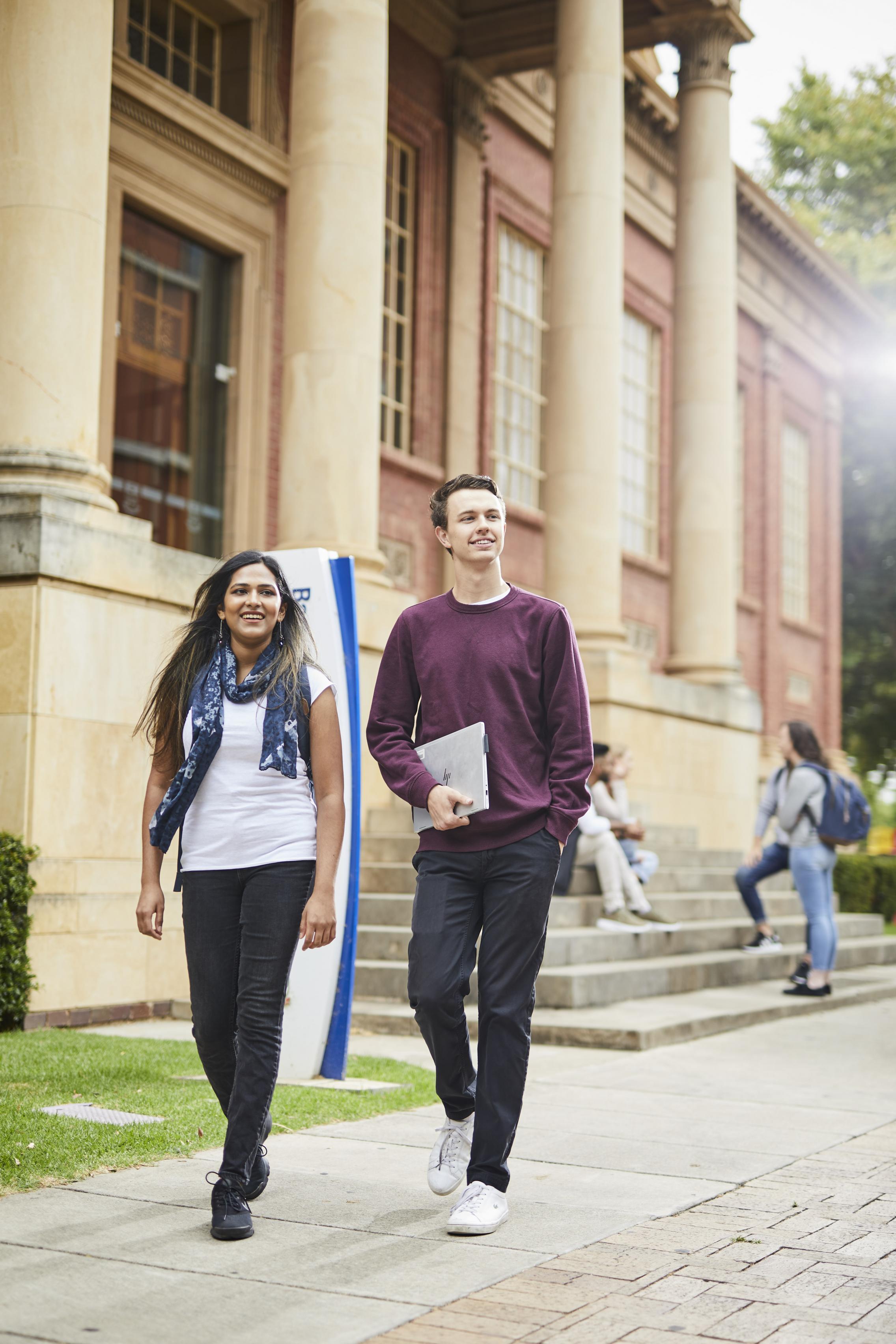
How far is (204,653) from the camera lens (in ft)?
14.7

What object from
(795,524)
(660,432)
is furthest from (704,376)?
(795,524)

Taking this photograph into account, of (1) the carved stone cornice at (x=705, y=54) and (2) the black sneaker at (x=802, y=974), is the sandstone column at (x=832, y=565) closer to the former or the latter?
(1) the carved stone cornice at (x=705, y=54)

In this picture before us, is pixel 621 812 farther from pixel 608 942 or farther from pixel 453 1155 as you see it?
pixel 453 1155

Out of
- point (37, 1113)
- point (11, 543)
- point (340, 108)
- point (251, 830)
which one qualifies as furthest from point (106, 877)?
point (340, 108)

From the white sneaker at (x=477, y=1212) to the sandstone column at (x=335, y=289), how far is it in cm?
782

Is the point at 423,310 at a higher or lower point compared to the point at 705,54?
lower

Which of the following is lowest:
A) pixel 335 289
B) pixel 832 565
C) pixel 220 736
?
pixel 220 736

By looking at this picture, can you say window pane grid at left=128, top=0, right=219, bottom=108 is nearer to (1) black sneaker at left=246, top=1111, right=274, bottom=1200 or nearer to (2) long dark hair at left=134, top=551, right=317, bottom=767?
(2) long dark hair at left=134, top=551, right=317, bottom=767

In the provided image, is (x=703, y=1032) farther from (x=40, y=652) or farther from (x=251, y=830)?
(x=251, y=830)

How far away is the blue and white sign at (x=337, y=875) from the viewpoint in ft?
22.0

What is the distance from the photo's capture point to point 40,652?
824 cm

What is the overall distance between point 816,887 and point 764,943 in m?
1.84

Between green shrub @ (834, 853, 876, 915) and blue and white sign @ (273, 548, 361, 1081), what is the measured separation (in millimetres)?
16804

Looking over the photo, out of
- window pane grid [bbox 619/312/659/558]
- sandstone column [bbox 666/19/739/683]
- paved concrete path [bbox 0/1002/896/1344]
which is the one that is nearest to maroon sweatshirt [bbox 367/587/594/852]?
paved concrete path [bbox 0/1002/896/1344]
